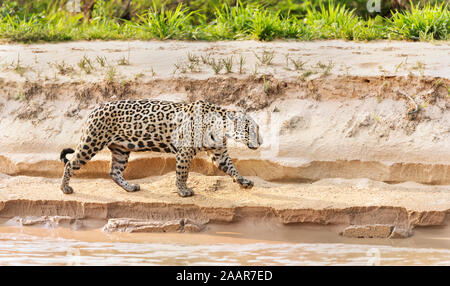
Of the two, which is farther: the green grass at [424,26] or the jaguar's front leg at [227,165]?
the green grass at [424,26]

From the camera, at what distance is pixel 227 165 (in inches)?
333

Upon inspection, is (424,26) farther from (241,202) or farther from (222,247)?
(222,247)

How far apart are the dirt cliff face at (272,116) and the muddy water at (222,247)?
21 cm

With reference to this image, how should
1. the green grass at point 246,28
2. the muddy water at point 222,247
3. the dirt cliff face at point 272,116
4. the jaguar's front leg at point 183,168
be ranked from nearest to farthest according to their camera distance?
1. the muddy water at point 222,247
2. the dirt cliff face at point 272,116
3. the jaguar's front leg at point 183,168
4. the green grass at point 246,28

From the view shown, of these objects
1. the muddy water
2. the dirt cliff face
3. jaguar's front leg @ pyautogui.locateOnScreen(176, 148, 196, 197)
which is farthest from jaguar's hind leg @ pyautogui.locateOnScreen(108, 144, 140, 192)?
the muddy water

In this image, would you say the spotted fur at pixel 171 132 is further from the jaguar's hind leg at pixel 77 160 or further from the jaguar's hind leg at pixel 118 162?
the jaguar's hind leg at pixel 118 162

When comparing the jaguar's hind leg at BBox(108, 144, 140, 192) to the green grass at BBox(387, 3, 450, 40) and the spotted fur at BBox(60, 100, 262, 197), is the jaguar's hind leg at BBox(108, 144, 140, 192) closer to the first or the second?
the spotted fur at BBox(60, 100, 262, 197)

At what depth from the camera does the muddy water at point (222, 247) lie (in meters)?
6.57

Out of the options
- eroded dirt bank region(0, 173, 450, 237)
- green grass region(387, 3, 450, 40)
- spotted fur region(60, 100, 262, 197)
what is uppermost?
green grass region(387, 3, 450, 40)

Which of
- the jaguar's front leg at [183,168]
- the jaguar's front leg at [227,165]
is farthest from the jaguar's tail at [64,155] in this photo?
the jaguar's front leg at [227,165]

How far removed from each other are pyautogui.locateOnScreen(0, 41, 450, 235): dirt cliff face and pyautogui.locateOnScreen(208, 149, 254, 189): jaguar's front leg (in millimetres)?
165

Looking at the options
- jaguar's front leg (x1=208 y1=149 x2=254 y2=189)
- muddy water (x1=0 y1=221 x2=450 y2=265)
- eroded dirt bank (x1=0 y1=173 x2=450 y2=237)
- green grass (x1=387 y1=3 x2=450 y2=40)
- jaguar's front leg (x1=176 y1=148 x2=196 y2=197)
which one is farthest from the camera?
green grass (x1=387 y1=3 x2=450 y2=40)

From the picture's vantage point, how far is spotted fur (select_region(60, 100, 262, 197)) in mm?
8211

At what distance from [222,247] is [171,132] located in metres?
1.71
